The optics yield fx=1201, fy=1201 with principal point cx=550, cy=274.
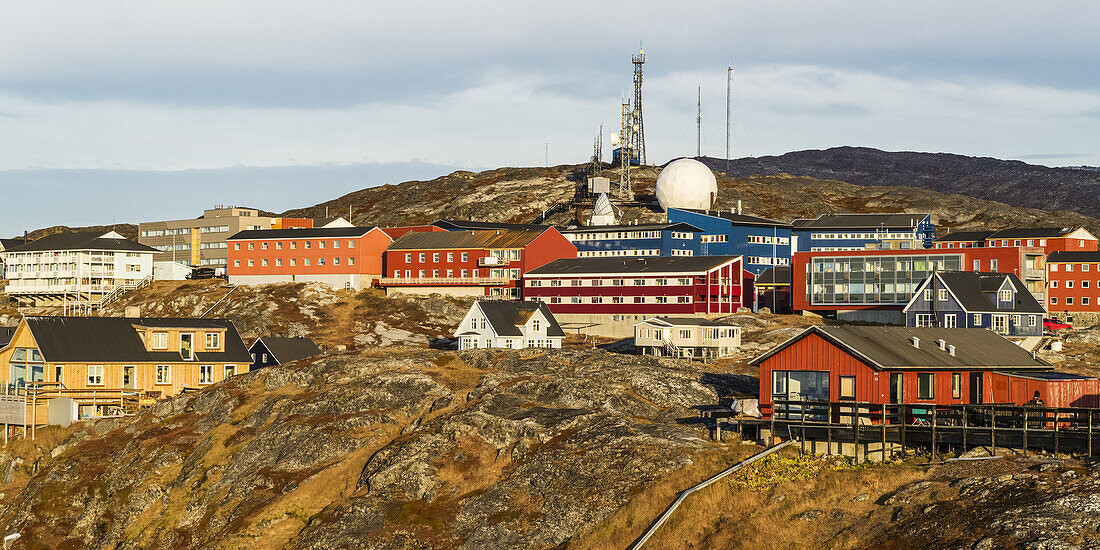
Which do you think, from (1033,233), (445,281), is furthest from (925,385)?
(1033,233)

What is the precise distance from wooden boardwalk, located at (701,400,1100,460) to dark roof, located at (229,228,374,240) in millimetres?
110753

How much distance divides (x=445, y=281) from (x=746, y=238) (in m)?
42.3

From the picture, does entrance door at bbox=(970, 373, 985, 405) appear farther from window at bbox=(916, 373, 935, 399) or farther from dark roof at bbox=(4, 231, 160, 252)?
dark roof at bbox=(4, 231, 160, 252)

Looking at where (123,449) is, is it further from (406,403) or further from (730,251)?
(730,251)

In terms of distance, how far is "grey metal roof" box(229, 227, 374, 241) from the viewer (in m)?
164

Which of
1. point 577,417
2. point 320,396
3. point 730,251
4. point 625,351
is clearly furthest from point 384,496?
point 730,251

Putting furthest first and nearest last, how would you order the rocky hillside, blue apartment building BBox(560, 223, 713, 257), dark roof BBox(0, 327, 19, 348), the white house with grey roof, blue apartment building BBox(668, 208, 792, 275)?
blue apartment building BBox(560, 223, 713, 257), blue apartment building BBox(668, 208, 792, 275), the white house with grey roof, dark roof BBox(0, 327, 19, 348), the rocky hillside

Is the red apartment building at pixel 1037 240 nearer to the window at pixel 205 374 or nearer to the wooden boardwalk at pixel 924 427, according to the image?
the window at pixel 205 374

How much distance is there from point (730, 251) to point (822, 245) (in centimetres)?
1841

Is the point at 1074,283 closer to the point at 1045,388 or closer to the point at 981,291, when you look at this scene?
the point at 981,291

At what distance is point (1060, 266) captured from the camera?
149625mm

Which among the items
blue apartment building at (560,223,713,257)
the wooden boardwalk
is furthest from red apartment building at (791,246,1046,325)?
the wooden boardwalk

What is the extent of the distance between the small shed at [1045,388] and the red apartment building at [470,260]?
3624 inches

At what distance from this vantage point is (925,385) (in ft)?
192
